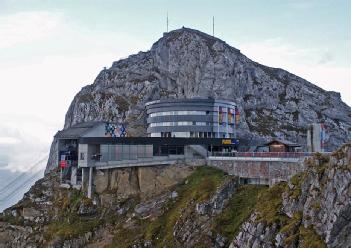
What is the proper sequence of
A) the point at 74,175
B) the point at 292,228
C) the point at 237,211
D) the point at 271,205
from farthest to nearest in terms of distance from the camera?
the point at 74,175
the point at 237,211
the point at 271,205
the point at 292,228

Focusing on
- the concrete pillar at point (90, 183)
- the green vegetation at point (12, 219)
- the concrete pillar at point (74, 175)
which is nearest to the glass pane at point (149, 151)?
the concrete pillar at point (90, 183)

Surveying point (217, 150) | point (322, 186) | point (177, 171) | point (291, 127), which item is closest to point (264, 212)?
point (322, 186)

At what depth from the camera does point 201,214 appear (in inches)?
2896

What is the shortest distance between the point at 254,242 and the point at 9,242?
6014 cm

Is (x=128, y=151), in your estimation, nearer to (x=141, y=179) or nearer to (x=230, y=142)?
(x=141, y=179)

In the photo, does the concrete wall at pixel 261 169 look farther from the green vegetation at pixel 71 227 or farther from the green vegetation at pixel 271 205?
the green vegetation at pixel 71 227

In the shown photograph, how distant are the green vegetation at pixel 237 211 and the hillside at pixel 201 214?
0.47 ft

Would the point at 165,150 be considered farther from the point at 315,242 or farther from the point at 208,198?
the point at 315,242

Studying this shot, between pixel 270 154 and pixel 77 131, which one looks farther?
pixel 77 131

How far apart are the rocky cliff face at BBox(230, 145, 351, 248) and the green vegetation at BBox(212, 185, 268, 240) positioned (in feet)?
11.5

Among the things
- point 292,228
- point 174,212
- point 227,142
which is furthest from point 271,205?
point 227,142

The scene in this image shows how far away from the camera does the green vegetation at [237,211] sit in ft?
224

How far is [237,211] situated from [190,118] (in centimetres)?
5306

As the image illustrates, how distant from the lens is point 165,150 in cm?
9956
